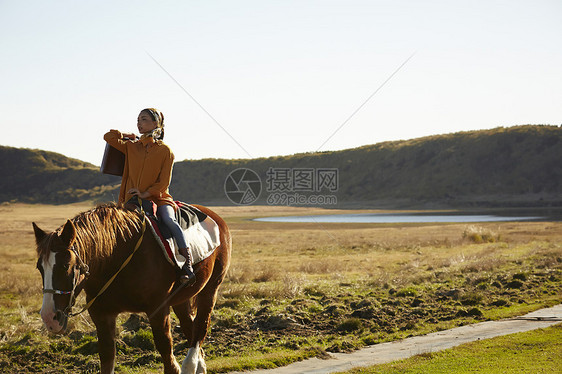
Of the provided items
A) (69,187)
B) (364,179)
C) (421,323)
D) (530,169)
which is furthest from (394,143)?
(421,323)

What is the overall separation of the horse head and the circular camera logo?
108496mm

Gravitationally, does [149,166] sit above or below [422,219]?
above

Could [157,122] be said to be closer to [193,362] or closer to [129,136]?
[129,136]

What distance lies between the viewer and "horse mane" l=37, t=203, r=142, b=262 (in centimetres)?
489

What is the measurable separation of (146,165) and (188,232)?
953 millimetres

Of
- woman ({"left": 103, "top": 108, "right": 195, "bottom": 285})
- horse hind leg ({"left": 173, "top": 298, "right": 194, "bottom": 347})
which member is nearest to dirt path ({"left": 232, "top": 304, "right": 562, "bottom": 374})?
horse hind leg ({"left": 173, "top": 298, "right": 194, "bottom": 347})

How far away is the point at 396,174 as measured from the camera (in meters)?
128

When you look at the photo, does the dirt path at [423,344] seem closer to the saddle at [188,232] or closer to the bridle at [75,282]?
the saddle at [188,232]

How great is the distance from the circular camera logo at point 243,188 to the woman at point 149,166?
107 metres

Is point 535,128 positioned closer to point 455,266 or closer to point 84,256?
point 455,266

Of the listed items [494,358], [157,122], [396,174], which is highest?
[157,122]

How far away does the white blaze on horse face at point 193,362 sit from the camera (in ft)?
20.8

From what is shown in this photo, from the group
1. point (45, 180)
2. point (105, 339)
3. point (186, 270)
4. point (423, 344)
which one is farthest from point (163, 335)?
point (45, 180)

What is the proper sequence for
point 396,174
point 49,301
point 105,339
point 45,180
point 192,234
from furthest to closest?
1. point 45,180
2. point 396,174
3. point 192,234
4. point 105,339
5. point 49,301
